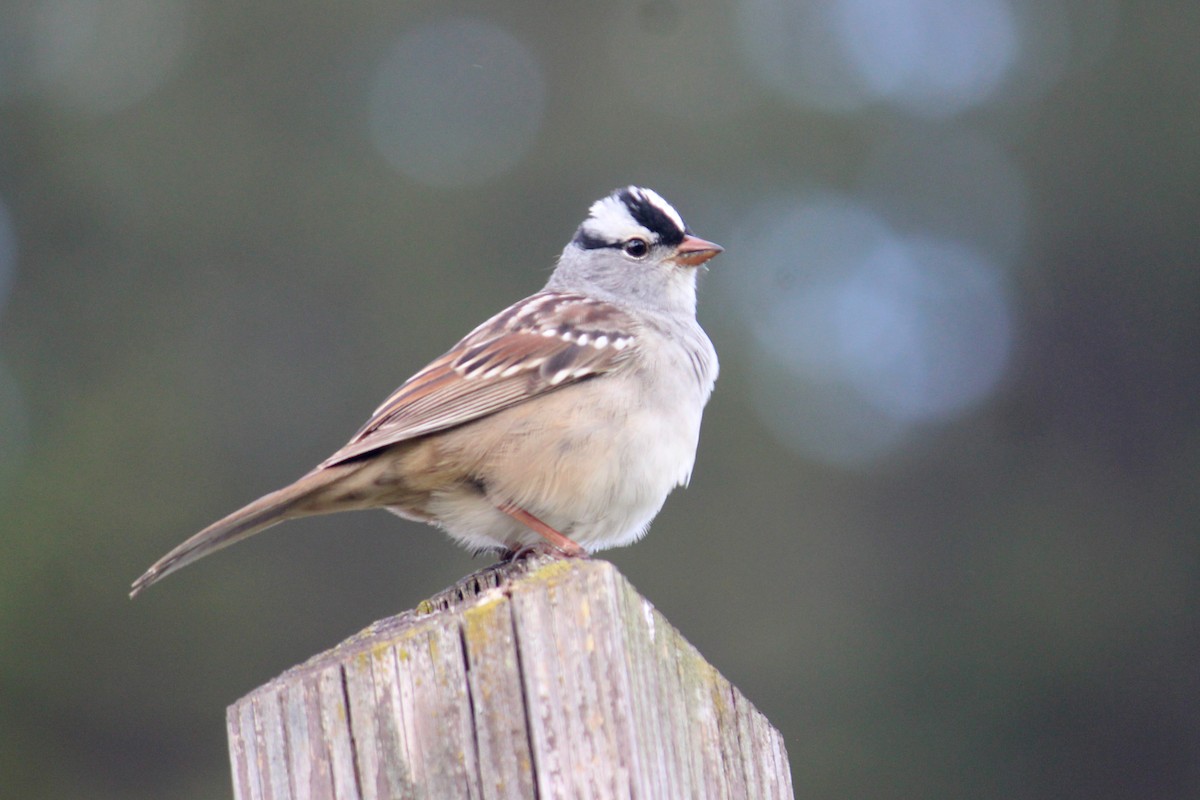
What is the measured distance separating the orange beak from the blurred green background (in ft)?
30.2

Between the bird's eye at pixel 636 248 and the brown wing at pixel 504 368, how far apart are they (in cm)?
80

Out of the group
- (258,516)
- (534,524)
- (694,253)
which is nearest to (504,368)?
(534,524)

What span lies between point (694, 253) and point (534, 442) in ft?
5.43

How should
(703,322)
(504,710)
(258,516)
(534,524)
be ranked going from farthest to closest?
(703,322)
(534,524)
(258,516)
(504,710)

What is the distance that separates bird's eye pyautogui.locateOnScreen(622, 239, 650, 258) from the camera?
241 inches

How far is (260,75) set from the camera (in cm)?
2000

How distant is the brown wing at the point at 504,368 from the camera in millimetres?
4711

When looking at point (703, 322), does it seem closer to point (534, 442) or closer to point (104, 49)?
point (104, 49)

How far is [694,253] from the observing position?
6.02 meters

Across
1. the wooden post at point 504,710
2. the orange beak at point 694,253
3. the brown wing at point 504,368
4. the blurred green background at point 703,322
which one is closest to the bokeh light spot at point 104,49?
the blurred green background at point 703,322

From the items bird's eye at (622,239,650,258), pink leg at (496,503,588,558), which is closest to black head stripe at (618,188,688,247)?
bird's eye at (622,239,650,258)

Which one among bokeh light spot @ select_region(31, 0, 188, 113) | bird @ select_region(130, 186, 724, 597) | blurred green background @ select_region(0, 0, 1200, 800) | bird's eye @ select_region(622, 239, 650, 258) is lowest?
bird @ select_region(130, 186, 724, 597)

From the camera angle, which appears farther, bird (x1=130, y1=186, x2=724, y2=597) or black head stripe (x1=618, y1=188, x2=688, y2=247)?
black head stripe (x1=618, y1=188, x2=688, y2=247)

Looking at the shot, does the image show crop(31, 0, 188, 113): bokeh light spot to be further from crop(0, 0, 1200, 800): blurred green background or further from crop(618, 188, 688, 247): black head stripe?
crop(618, 188, 688, 247): black head stripe
